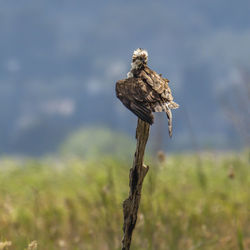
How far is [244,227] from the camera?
456cm

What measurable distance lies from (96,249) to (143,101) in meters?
2.73

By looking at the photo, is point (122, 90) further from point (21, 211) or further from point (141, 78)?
point (21, 211)

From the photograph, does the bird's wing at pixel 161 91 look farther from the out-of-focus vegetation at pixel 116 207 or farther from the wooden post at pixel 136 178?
the out-of-focus vegetation at pixel 116 207

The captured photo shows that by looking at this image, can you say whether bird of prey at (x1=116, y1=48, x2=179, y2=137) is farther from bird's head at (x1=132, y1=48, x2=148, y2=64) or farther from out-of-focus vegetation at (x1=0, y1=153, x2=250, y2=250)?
out-of-focus vegetation at (x1=0, y1=153, x2=250, y2=250)

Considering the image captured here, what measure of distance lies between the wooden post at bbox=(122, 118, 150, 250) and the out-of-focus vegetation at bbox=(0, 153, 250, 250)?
1.45 feet

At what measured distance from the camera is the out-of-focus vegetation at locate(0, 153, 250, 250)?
3303mm

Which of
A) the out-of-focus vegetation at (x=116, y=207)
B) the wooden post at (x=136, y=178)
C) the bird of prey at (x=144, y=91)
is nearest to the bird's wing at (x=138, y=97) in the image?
the bird of prey at (x=144, y=91)

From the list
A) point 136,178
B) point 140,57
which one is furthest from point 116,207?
point 140,57

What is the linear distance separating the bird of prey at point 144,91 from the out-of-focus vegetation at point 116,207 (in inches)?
28.0

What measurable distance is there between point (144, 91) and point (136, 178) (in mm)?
288

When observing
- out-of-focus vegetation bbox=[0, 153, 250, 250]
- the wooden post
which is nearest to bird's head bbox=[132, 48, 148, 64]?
the wooden post

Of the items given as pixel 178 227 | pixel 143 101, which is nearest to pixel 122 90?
pixel 143 101

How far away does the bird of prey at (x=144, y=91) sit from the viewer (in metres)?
1.21

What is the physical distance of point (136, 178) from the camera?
4.47 feet
